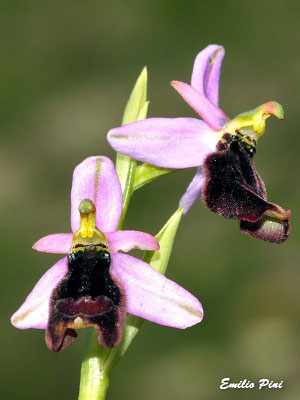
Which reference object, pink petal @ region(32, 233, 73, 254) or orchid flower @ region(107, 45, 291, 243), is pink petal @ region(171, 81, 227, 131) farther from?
pink petal @ region(32, 233, 73, 254)

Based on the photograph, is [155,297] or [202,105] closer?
[155,297]

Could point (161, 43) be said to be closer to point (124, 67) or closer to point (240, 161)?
point (124, 67)

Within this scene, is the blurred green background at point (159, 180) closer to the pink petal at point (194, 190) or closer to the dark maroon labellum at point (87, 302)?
the pink petal at point (194, 190)

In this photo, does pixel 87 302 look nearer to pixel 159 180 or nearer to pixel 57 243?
pixel 57 243

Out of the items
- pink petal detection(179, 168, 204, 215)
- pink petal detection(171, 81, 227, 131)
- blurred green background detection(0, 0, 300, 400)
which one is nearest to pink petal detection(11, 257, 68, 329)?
pink petal detection(179, 168, 204, 215)

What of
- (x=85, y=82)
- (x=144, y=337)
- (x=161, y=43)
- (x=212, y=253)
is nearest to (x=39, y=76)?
(x=85, y=82)

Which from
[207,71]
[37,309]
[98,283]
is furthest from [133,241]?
[207,71]
